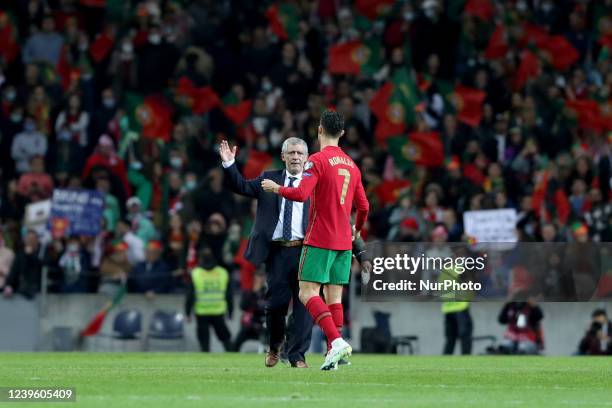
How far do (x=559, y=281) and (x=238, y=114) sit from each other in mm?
12962

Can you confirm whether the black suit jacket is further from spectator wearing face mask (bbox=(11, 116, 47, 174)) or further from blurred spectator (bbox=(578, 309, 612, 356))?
spectator wearing face mask (bbox=(11, 116, 47, 174))

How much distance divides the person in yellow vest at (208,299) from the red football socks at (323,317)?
10069 mm

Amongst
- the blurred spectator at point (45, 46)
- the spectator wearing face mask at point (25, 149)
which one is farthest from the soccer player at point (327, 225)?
the blurred spectator at point (45, 46)

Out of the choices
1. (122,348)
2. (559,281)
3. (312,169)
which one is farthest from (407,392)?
(122,348)

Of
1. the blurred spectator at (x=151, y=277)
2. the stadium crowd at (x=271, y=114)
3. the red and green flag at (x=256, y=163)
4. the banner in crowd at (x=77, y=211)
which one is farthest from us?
the red and green flag at (x=256, y=163)

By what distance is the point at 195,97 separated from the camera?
29.0 metres

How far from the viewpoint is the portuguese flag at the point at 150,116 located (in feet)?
93.4

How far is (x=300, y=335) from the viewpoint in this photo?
15.2 m

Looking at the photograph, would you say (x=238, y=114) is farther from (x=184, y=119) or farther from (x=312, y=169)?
(x=312, y=169)

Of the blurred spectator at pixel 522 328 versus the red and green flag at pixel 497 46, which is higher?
the red and green flag at pixel 497 46

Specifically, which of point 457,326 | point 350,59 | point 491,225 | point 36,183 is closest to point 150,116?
point 36,183

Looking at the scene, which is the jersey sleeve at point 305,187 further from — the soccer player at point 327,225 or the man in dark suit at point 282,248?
the man in dark suit at point 282,248

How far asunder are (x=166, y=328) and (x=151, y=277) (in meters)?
0.84

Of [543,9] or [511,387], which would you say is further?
[543,9]
